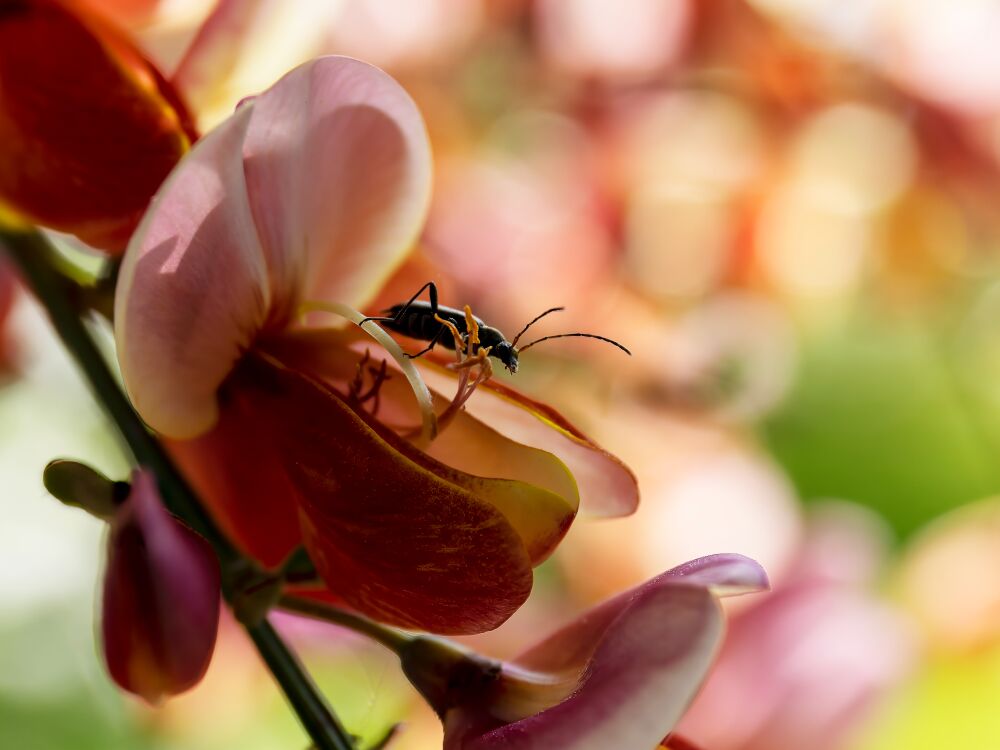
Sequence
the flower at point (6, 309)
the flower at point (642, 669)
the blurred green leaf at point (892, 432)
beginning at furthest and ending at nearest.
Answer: the blurred green leaf at point (892, 432) → the flower at point (6, 309) → the flower at point (642, 669)

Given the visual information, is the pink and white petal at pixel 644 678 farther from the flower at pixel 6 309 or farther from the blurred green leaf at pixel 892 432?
the blurred green leaf at pixel 892 432

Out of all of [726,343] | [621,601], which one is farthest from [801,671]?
[621,601]

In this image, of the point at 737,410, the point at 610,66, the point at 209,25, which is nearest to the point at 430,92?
the point at 610,66

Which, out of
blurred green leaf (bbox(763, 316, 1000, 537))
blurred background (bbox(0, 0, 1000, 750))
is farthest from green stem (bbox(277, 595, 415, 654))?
blurred green leaf (bbox(763, 316, 1000, 537))

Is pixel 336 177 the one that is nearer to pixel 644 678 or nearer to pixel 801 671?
pixel 644 678

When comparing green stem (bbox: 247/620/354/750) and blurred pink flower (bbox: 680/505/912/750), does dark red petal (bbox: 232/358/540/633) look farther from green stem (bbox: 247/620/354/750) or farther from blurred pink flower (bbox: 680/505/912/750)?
blurred pink flower (bbox: 680/505/912/750)

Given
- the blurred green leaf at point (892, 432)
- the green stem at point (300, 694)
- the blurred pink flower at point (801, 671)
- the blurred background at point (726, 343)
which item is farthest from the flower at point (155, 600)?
the blurred green leaf at point (892, 432)

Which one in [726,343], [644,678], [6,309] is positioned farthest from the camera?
[726,343]

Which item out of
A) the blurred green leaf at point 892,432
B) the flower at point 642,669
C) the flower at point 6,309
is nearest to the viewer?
the flower at point 642,669
